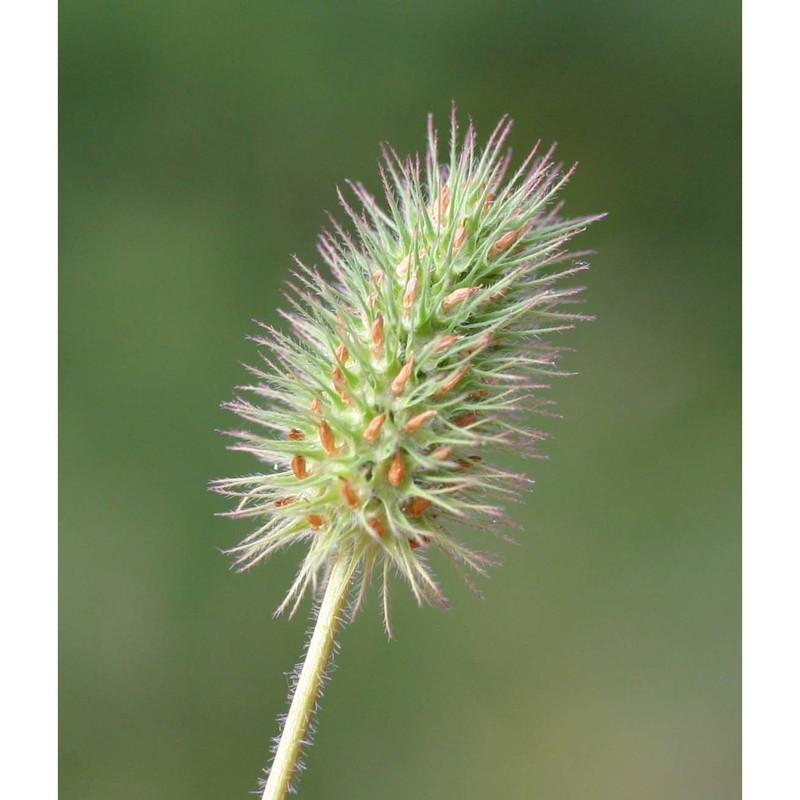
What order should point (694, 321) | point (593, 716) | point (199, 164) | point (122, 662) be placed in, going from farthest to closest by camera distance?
point (694, 321), point (199, 164), point (593, 716), point (122, 662)

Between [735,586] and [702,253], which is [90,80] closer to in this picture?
[702,253]

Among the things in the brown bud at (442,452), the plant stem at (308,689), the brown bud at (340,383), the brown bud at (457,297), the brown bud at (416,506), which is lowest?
the plant stem at (308,689)

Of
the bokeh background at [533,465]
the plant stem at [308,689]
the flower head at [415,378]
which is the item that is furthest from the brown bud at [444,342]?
the bokeh background at [533,465]

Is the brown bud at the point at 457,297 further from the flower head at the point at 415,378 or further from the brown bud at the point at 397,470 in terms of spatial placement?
the brown bud at the point at 397,470

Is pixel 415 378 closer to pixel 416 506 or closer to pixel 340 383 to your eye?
pixel 340 383

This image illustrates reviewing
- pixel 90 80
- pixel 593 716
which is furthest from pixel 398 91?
pixel 593 716

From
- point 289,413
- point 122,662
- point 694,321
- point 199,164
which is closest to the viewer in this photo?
point 289,413

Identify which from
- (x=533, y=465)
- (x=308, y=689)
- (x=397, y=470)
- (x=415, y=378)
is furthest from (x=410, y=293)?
(x=533, y=465)

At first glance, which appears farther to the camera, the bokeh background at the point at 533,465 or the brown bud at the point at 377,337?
the bokeh background at the point at 533,465

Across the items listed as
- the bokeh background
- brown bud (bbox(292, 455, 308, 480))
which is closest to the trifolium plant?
brown bud (bbox(292, 455, 308, 480))
